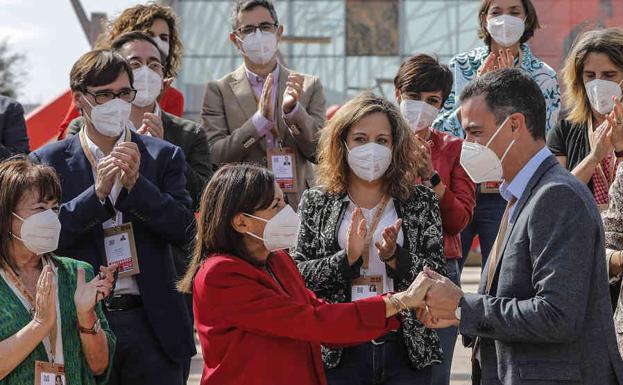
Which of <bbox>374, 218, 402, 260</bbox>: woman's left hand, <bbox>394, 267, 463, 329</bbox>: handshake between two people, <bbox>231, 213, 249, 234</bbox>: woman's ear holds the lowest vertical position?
<bbox>394, 267, 463, 329</bbox>: handshake between two people

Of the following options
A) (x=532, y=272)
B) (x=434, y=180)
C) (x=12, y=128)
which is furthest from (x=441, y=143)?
Answer: (x=12, y=128)

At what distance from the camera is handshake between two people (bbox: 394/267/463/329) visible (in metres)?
4.31

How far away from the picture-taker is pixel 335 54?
838 inches

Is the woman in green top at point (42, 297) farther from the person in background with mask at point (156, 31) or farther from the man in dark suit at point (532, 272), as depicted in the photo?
the person in background with mask at point (156, 31)

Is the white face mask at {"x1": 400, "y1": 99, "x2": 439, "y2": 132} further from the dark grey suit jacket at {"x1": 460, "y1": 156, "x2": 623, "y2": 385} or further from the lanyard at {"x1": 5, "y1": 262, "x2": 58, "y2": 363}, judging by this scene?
the lanyard at {"x1": 5, "y1": 262, "x2": 58, "y2": 363}

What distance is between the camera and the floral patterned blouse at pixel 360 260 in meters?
5.02

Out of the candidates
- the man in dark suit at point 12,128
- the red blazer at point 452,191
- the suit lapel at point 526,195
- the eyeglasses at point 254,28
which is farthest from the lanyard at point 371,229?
the man in dark suit at point 12,128

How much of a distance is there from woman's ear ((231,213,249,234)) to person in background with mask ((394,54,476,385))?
1.55 m

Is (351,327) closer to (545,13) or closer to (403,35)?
(545,13)

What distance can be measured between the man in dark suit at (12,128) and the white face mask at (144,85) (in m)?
0.72

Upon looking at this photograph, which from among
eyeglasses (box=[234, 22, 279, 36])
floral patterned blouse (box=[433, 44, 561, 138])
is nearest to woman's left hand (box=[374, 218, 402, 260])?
floral patterned blouse (box=[433, 44, 561, 138])

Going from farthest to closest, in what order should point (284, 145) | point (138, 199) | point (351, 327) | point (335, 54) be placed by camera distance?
point (335, 54) → point (284, 145) → point (138, 199) → point (351, 327)

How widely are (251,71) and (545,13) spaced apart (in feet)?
41.6

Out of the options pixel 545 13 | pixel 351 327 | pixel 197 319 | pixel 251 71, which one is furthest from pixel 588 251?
pixel 545 13
